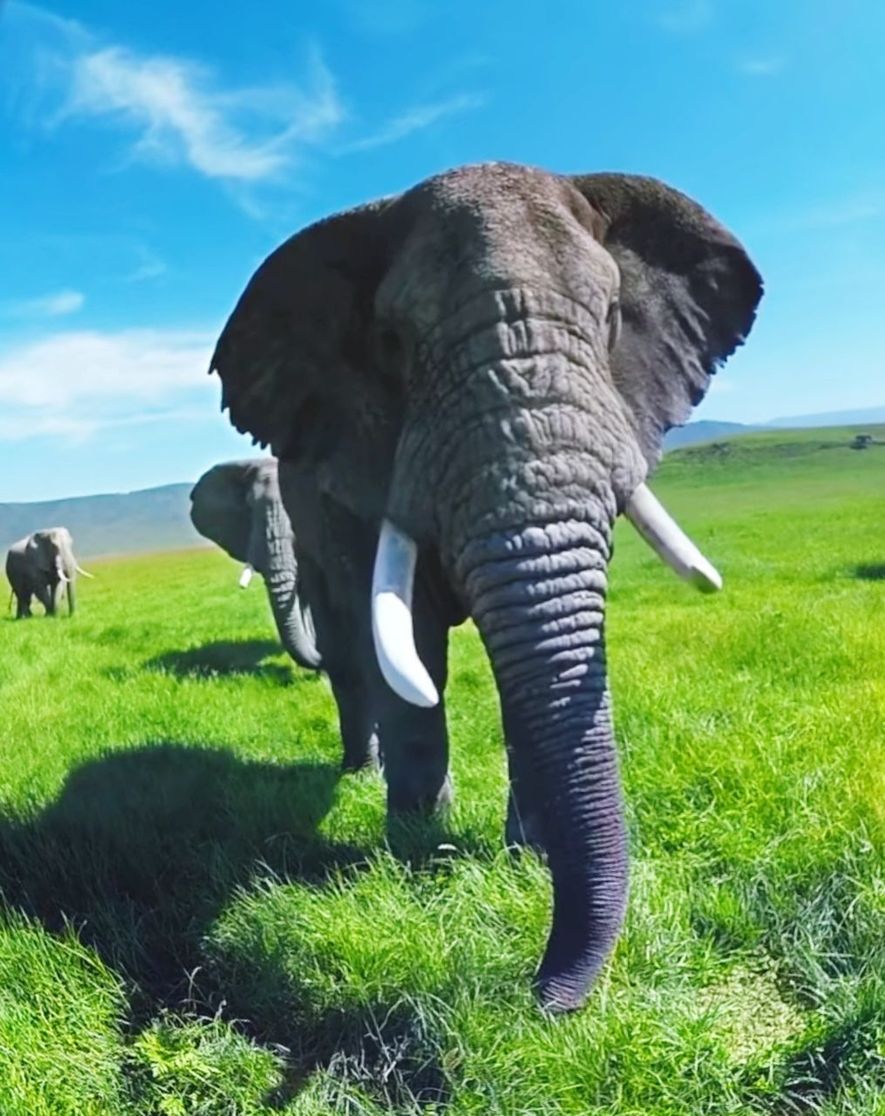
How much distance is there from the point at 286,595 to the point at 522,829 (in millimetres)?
5786

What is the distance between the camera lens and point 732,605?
11023mm

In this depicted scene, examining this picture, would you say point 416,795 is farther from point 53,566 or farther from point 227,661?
point 53,566

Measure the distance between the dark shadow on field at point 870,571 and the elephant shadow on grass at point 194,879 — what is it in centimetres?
885

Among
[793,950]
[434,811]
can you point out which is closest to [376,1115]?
[793,950]

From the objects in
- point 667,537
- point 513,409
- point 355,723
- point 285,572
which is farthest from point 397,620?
point 285,572

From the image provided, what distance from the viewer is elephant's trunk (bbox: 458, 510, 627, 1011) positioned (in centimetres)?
294

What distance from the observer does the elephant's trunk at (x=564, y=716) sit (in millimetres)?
2938

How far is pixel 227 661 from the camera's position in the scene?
10.4m

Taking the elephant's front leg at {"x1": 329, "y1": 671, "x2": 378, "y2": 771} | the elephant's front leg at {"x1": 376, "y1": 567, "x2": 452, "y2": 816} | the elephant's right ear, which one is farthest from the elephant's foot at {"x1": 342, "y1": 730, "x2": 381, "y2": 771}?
the elephant's right ear

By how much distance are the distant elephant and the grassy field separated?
547 inches

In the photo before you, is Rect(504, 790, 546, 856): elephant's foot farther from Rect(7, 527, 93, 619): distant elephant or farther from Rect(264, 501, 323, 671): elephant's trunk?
Rect(7, 527, 93, 619): distant elephant

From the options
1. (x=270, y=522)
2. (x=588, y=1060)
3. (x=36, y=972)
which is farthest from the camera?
(x=270, y=522)

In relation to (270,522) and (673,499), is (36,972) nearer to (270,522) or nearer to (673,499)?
(270,522)

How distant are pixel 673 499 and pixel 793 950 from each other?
36115 mm
